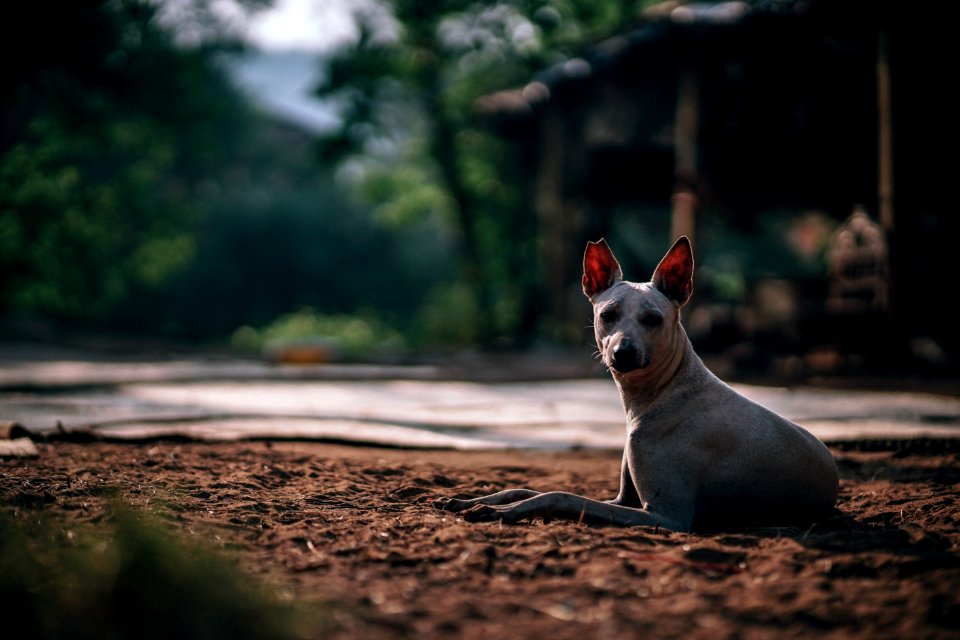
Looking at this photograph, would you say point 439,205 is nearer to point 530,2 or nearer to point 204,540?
point 530,2

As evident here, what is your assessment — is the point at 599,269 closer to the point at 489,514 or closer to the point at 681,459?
the point at 681,459

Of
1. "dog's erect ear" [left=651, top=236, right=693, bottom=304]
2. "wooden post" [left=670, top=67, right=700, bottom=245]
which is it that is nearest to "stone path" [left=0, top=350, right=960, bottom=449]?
"dog's erect ear" [left=651, top=236, right=693, bottom=304]

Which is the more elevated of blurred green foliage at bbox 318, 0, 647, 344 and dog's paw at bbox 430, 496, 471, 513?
blurred green foliage at bbox 318, 0, 647, 344

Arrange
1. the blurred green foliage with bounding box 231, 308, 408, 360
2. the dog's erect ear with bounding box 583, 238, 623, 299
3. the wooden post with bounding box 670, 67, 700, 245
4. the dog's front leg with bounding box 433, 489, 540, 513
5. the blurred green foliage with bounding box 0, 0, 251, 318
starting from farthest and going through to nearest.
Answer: the blurred green foliage with bounding box 231, 308, 408, 360, the blurred green foliage with bounding box 0, 0, 251, 318, the wooden post with bounding box 670, 67, 700, 245, the dog's erect ear with bounding box 583, 238, 623, 299, the dog's front leg with bounding box 433, 489, 540, 513

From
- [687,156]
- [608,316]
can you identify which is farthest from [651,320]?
Result: [687,156]

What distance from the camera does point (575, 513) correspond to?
389 cm

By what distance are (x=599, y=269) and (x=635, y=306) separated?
45cm

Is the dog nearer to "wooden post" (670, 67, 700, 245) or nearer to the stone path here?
the stone path

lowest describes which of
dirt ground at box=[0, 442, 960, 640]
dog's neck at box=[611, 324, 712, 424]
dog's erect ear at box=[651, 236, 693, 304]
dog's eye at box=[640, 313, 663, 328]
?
dirt ground at box=[0, 442, 960, 640]

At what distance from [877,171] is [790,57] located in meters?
2.28

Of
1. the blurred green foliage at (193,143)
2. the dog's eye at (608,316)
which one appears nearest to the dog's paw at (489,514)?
the dog's eye at (608,316)

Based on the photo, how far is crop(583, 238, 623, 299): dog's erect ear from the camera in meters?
4.58

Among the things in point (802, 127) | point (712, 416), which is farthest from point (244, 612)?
point (802, 127)

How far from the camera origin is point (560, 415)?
7793mm
